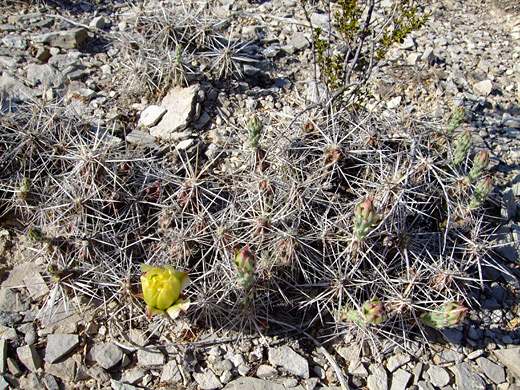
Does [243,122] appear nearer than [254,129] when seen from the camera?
No

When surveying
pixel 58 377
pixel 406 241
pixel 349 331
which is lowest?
pixel 58 377

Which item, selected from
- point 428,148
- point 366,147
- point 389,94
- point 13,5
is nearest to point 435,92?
point 389,94

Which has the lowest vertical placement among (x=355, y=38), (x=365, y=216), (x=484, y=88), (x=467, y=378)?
(x=467, y=378)

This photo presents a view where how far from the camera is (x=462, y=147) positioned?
3.55m

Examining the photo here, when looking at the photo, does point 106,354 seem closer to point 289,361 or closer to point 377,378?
point 289,361

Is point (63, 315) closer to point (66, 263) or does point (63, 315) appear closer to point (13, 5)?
point (66, 263)

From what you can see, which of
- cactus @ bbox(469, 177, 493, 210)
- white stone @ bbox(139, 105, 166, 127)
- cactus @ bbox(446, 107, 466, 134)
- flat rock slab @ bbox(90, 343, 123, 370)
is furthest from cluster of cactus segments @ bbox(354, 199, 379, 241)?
white stone @ bbox(139, 105, 166, 127)

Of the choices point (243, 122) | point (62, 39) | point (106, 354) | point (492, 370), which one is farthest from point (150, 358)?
point (62, 39)

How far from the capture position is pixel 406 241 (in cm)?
331

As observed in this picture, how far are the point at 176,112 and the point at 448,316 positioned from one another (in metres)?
2.91

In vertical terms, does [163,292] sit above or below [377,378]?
above

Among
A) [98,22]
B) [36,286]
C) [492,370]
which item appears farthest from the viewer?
[98,22]

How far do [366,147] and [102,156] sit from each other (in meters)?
2.12

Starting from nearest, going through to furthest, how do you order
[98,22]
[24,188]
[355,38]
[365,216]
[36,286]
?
1. [365,216]
2. [36,286]
3. [24,188]
4. [355,38]
5. [98,22]
